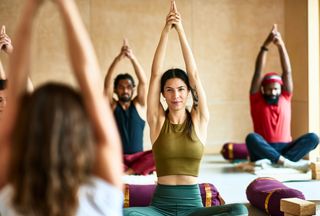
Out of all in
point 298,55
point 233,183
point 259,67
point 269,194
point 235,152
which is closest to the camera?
point 269,194

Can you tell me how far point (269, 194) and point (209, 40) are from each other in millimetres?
3374

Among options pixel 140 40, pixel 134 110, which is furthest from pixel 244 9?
pixel 134 110

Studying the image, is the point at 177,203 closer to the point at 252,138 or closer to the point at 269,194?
the point at 269,194

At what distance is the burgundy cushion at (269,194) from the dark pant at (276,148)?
4.49ft

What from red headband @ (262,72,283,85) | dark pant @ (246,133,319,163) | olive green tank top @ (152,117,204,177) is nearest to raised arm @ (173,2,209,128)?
olive green tank top @ (152,117,204,177)

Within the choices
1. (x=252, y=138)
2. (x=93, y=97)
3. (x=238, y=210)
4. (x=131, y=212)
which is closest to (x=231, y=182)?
(x=252, y=138)

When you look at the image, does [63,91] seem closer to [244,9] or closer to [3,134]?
[3,134]

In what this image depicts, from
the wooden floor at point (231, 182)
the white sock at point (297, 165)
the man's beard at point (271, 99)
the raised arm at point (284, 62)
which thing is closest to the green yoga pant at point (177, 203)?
the wooden floor at point (231, 182)

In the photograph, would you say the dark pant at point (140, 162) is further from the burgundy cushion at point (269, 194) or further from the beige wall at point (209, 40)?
the beige wall at point (209, 40)

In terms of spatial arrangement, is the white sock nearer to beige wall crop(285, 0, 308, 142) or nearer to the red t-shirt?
the red t-shirt

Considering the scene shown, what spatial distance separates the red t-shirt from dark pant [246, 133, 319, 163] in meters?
0.13

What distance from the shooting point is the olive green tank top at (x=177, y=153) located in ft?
10.3

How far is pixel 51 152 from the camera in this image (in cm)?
135

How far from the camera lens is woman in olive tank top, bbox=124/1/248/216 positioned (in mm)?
3115
